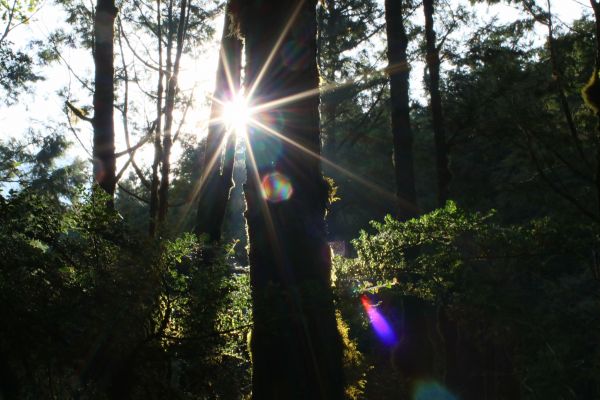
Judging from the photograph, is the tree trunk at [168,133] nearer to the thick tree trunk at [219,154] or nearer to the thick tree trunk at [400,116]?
the thick tree trunk at [219,154]

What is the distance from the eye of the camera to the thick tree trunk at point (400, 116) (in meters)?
9.50

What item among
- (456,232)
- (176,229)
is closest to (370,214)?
(456,232)

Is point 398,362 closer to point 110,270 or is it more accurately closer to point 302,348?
point 302,348

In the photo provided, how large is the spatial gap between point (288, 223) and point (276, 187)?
262 mm

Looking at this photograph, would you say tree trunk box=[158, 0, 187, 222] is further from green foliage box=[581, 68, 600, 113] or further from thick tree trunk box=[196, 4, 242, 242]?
green foliage box=[581, 68, 600, 113]

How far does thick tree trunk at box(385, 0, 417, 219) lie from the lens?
9.50 m

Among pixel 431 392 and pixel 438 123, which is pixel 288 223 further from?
pixel 438 123

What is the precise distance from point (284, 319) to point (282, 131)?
1.23 m

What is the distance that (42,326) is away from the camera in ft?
9.43

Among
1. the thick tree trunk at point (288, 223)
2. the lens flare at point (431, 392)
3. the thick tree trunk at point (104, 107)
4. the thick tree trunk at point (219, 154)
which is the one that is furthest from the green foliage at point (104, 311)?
the lens flare at point (431, 392)

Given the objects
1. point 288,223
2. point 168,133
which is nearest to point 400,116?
point 168,133

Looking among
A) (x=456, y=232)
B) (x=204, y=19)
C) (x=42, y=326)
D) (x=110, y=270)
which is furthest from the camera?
(x=204, y=19)

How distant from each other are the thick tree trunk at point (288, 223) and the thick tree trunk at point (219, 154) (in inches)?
139

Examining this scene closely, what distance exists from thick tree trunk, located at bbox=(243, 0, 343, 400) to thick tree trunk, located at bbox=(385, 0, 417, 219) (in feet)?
19.9
